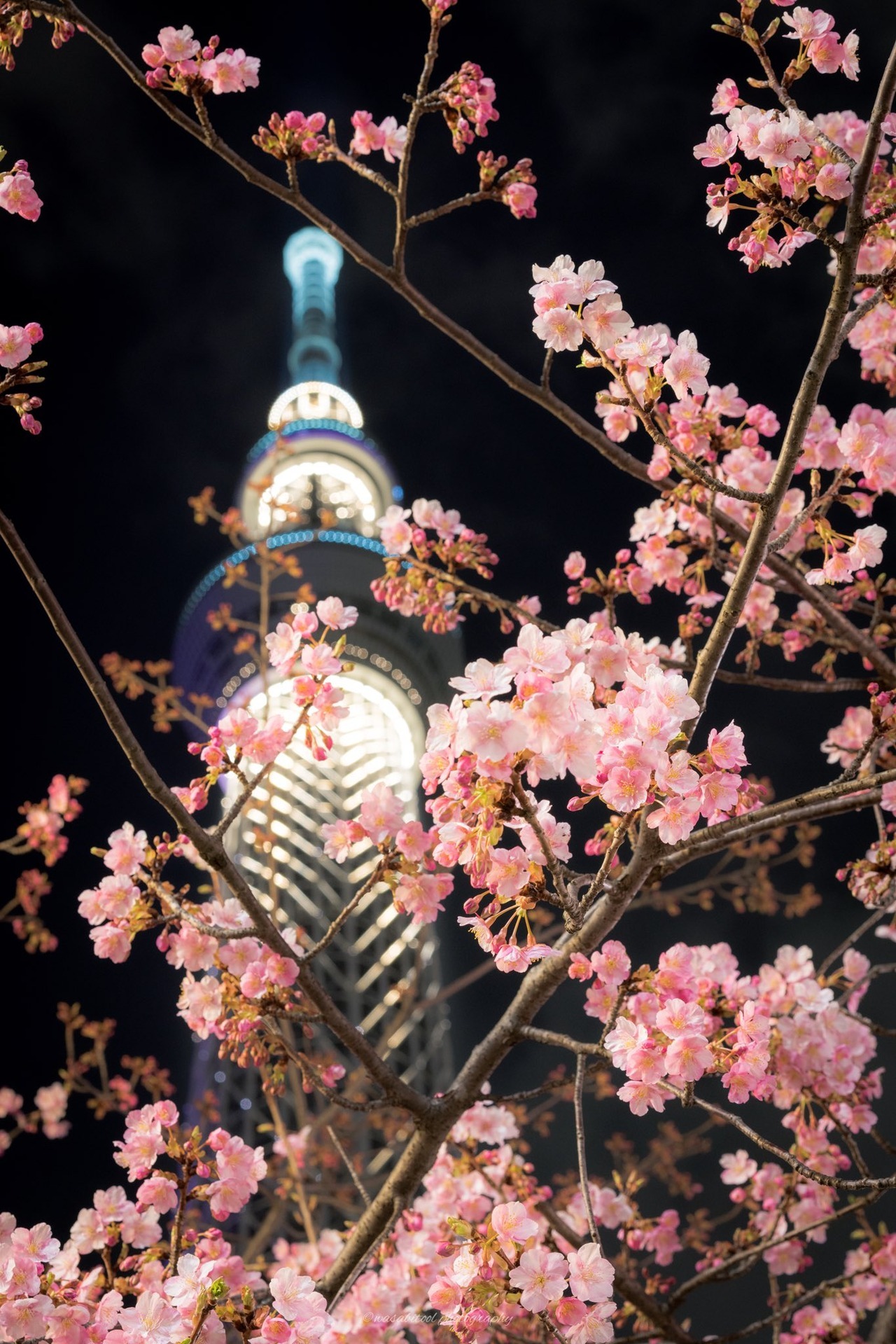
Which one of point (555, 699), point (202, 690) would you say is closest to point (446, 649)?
point (202, 690)

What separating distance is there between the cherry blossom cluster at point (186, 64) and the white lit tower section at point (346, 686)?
19.5 m

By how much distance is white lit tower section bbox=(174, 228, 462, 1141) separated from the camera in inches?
976

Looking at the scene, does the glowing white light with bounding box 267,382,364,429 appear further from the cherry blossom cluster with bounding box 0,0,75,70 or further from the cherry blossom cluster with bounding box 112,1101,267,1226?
the cherry blossom cluster with bounding box 112,1101,267,1226

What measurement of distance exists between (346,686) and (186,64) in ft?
66.4

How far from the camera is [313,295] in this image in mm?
40375

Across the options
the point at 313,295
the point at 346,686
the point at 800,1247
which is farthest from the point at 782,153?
the point at 313,295

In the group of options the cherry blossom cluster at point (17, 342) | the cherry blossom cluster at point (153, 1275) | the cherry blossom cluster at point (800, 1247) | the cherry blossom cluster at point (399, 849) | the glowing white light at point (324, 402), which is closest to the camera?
the cherry blossom cluster at point (153, 1275)

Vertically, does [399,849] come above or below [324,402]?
below

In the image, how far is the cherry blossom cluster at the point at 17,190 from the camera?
284cm

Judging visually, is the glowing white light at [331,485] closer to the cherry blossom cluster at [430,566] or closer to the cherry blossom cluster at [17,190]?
the cherry blossom cluster at [430,566]

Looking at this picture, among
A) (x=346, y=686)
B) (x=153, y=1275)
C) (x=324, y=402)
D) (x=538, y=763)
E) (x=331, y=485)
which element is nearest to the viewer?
(x=538, y=763)

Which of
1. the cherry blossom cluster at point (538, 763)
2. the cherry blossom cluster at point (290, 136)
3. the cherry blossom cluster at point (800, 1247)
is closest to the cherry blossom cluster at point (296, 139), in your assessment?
the cherry blossom cluster at point (290, 136)

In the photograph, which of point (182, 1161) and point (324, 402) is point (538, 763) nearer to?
point (182, 1161)

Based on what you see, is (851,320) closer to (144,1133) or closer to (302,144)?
(302,144)
